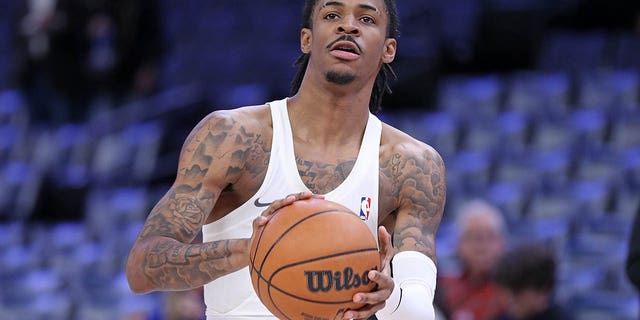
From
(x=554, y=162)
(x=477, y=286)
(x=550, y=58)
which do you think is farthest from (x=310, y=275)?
(x=550, y=58)

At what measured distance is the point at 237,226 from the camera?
436cm

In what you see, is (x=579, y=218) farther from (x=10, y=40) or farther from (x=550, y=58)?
(x=10, y=40)

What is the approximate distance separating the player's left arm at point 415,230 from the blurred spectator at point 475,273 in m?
1.68

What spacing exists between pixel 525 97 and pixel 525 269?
493 centimetres

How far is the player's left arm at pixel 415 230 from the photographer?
4289mm

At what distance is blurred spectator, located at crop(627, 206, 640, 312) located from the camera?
16.8ft

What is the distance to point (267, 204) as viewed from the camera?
4.37 meters

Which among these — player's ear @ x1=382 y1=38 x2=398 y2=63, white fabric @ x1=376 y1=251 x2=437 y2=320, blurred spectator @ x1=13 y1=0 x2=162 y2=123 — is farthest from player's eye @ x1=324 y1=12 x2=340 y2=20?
blurred spectator @ x1=13 y1=0 x2=162 y2=123

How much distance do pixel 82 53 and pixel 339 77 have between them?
8.52m

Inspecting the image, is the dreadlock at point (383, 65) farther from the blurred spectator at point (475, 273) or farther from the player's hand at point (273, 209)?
the blurred spectator at point (475, 273)

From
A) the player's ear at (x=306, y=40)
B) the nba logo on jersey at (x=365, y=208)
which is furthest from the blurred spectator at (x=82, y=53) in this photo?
the nba logo on jersey at (x=365, y=208)

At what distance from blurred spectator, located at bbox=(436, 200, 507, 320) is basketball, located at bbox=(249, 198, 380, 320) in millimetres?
2636

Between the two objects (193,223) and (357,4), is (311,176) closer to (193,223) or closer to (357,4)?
(193,223)

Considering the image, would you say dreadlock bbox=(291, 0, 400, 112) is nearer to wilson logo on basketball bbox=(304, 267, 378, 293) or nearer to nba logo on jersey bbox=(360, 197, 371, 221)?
nba logo on jersey bbox=(360, 197, 371, 221)
